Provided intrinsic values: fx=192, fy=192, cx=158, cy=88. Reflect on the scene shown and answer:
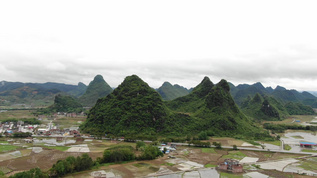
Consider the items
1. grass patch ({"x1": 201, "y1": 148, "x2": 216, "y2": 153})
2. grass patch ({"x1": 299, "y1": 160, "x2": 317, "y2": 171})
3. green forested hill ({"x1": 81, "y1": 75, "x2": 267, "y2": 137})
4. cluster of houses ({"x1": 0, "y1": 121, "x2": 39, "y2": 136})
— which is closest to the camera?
grass patch ({"x1": 299, "y1": 160, "x2": 317, "y2": 171})

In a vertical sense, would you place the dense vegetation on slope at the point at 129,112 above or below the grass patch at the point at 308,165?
above

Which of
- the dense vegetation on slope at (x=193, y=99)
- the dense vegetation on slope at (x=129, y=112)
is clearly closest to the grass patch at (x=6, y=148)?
the dense vegetation on slope at (x=129, y=112)

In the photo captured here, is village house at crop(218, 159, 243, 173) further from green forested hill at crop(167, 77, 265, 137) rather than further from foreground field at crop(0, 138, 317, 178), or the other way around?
green forested hill at crop(167, 77, 265, 137)

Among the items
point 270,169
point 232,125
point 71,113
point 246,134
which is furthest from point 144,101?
point 71,113

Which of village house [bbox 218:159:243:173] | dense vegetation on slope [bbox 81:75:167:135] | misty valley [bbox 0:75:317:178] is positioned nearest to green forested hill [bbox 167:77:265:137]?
misty valley [bbox 0:75:317:178]

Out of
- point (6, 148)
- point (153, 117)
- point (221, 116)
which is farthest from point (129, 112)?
point (6, 148)

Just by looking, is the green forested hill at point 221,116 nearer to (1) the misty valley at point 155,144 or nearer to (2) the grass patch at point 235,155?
(1) the misty valley at point 155,144

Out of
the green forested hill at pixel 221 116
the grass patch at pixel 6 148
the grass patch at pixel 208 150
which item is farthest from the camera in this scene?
the green forested hill at pixel 221 116

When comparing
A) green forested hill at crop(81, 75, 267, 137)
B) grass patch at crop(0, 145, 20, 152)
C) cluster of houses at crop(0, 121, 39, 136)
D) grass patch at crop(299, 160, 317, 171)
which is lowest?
grass patch at crop(299, 160, 317, 171)

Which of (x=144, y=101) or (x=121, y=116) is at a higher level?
(x=144, y=101)

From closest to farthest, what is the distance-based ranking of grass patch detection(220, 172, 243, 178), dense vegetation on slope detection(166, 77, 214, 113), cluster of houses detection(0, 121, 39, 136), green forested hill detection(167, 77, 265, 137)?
1. grass patch detection(220, 172, 243, 178)
2. cluster of houses detection(0, 121, 39, 136)
3. green forested hill detection(167, 77, 265, 137)
4. dense vegetation on slope detection(166, 77, 214, 113)

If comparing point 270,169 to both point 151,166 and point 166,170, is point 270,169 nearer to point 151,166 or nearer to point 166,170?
point 166,170
